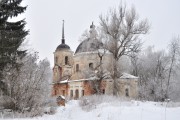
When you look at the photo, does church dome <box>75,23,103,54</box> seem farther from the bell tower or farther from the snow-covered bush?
the snow-covered bush

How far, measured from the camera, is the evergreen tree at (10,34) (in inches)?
706

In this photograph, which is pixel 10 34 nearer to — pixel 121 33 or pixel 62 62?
pixel 121 33

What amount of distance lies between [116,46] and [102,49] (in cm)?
406

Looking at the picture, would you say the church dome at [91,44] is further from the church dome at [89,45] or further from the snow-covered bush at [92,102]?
the snow-covered bush at [92,102]

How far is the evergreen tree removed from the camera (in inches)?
706

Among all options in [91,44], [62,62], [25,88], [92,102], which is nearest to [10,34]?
[25,88]

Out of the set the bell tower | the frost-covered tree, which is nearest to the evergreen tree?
the frost-covered tree

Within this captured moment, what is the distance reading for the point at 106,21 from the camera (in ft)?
125

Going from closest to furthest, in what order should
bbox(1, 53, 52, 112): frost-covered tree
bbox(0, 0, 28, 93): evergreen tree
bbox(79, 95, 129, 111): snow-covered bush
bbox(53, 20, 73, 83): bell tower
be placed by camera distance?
bbox(1, 53, 52, 112): frost-covered tree, bbox(0, 0, 28, 93): evergreen tree, bbox(79, 95, 129, 111): snow-covered bush, bbox(53, 20, 73, 83): bell tower

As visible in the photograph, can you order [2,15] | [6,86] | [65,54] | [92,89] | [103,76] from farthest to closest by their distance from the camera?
[65,54]
[92,89]
[103,76]
[2,15]
[6,86]

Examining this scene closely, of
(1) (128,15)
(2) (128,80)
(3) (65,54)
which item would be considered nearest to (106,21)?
(1) (128,15)

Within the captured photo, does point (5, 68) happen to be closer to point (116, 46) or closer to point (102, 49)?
point (116, 46)

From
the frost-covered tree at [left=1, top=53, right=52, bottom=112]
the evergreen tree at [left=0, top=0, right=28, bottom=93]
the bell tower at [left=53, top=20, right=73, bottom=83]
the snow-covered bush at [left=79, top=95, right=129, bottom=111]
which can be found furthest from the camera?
the bell tower at [left=53, top=20, right=73, bottom=83]

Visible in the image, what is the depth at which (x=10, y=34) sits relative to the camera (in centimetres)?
1850
